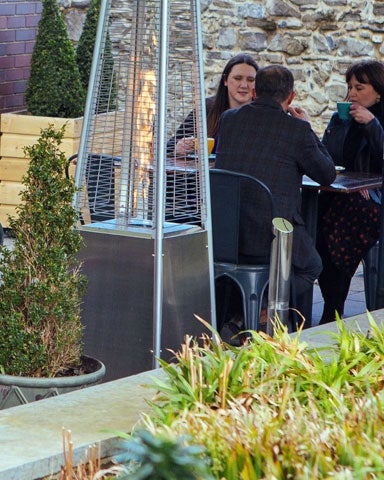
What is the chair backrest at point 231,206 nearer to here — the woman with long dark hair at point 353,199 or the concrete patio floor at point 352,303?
the woman with long dark hair at point 353,199

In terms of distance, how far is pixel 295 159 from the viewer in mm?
5207

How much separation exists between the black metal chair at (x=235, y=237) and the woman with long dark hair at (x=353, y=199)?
882 mm

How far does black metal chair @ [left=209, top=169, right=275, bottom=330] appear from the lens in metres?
5.10

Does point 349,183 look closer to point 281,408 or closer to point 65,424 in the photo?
point 65,424

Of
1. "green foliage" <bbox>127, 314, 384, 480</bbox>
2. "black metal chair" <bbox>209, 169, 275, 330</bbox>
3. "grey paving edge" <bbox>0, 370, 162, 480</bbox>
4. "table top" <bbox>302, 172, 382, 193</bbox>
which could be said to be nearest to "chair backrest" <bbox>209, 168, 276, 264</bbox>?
"black metal chair" <bbox>209, 169, 275, 330</bbox>

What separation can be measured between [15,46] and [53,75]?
2.75 feet

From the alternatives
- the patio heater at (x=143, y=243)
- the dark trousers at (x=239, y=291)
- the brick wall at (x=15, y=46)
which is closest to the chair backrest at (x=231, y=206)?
the dark trousers at (x=239, y=291)

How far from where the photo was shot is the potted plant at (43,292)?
3525 mm

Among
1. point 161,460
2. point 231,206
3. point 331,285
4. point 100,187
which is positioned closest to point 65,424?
point 161,460

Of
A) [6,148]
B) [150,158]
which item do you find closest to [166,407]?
[150,158]

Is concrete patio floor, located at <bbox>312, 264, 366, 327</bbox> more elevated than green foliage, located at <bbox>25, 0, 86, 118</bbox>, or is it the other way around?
green foliage, located at <bbox>25, 0, 86, 118</bbox>

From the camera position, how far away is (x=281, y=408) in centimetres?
256

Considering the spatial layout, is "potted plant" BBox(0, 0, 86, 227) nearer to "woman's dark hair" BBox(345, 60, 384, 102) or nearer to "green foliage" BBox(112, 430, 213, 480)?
"woman's dark hair" BBox(345, 60, 384, 102)

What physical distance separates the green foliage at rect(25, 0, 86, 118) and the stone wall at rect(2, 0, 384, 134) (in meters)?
1.13
